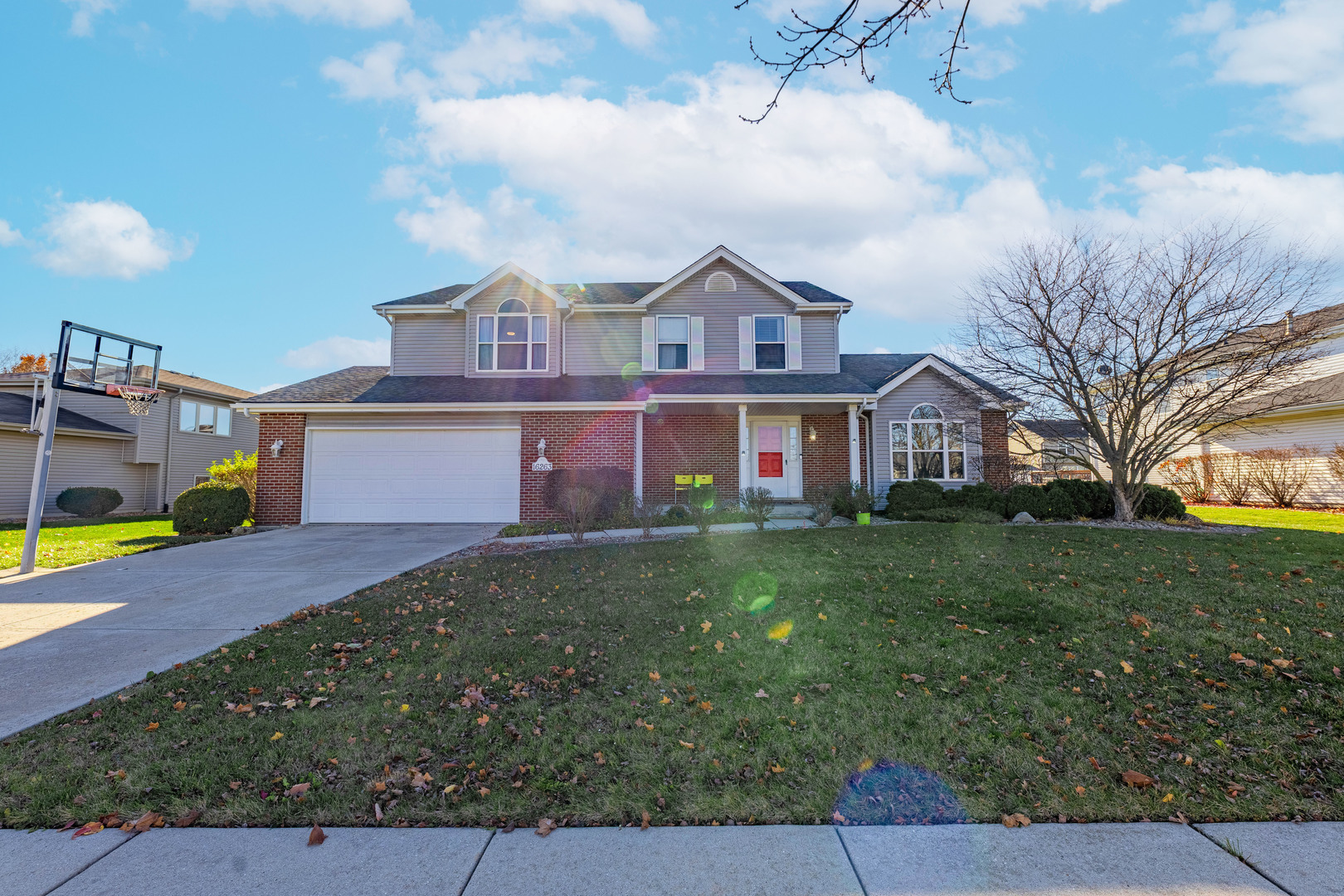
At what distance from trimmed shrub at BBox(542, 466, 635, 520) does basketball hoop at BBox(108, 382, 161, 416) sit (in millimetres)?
7749

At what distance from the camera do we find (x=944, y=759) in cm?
305

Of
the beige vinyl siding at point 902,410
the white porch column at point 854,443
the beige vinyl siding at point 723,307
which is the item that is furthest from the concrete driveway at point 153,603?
the beige vinyl siding at point 902,410

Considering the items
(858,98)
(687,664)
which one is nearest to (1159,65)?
(858,98)

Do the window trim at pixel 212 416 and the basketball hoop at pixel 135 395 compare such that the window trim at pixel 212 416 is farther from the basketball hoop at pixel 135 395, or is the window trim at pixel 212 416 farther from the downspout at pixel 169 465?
the basketball hoop at pixel 135 395

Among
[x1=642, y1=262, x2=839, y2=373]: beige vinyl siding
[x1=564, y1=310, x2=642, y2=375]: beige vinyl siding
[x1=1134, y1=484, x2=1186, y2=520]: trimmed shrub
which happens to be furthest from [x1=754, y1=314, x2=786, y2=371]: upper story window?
[x1=1134, y1=484, x2=1186, y2=520]: trimmed shrub

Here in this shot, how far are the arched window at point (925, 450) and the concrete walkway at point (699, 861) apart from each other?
46.2ft

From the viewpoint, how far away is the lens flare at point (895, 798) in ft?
8.53

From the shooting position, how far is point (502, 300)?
16047 mm

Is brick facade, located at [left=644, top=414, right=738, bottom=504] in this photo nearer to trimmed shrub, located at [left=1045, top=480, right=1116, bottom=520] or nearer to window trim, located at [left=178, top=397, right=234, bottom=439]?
trimmed shrub, located at [left=1045, top=480, right=1116, bottom=520]

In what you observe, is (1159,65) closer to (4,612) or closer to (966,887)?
(966,887)

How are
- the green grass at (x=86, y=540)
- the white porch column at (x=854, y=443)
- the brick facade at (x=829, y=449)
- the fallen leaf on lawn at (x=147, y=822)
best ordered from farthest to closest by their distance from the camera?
1. the brick facade at (x=829, y=449)
2. the white porch column at (x=854, y=443)
3. the green grass at (x=86, y=540)
4. the fallen leaf on lawn at (x=147, y=822)

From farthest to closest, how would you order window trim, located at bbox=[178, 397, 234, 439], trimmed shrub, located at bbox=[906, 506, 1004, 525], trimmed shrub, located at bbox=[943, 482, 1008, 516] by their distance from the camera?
window trim, located at bbox=[178, 397, 234, 439] < trimmed shrub, located at bbox=[943, 482, 1008, 516] < trimmed shrub, located at bbox=[906, 506, 1004, 525]

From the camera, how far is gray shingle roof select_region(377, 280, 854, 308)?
16.5 metres

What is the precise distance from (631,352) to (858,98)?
40.6 ft
